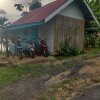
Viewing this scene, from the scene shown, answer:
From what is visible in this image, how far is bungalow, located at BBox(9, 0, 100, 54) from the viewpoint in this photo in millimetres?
17420

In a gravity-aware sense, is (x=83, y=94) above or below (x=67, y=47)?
below

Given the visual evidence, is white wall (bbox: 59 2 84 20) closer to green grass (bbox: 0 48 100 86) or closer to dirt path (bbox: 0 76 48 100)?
green grass (bbox: 0 48 100 86)

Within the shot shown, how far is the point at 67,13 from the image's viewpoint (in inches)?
739

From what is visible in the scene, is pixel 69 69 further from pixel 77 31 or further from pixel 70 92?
pixel 77 31

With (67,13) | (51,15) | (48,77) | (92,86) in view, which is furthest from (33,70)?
(67,13)

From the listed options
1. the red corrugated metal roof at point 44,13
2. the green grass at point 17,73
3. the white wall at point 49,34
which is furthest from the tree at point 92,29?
the green grass at point 17,73

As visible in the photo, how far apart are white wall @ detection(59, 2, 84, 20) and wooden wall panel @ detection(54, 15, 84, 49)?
318 mm

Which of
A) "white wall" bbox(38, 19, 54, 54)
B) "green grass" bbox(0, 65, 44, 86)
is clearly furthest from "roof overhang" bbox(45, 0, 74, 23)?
"green grass" bbox(0, 65, 44, 86)

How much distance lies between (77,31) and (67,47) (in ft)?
7.38

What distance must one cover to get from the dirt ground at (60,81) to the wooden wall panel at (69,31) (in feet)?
19.3

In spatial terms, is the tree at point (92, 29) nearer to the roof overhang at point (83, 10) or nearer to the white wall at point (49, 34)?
the roof overhang at point (83, 10)

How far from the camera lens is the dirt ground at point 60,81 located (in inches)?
320

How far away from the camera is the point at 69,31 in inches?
747

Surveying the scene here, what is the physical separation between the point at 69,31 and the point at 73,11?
1.65 meters
